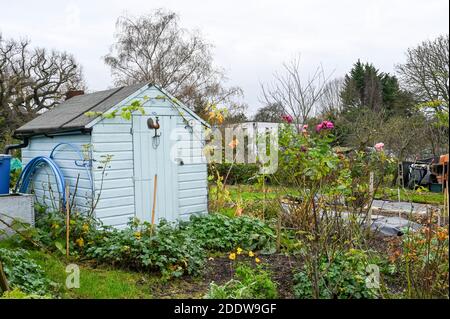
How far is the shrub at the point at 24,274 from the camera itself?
4.20 meters

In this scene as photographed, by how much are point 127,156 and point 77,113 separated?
4.76 ft

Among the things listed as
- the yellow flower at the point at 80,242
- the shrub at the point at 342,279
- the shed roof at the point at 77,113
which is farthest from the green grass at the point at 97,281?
the shed roof at the point at 77,113

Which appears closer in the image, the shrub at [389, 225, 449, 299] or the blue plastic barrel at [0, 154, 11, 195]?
the shrub at [389, 225, 449, 299]

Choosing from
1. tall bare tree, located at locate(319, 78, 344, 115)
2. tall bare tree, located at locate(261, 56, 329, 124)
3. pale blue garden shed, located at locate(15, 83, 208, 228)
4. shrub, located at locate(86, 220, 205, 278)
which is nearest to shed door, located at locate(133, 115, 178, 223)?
pale blue garden shed, located at locate(15, 83, 208, 228)

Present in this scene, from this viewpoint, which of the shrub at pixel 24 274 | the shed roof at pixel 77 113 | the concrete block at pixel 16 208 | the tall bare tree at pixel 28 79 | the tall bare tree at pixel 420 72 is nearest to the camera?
the shrub at pixel 24 274

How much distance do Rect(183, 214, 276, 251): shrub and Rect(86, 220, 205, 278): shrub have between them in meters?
0.67

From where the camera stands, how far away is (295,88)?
34.9 ft

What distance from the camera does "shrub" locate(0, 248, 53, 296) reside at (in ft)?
13.8

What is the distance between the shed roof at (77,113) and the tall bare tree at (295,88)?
11.4ft

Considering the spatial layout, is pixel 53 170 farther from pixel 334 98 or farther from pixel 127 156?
pixel 334 98

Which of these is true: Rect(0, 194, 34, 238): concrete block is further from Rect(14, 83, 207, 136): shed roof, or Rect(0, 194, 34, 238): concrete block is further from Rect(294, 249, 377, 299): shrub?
Rect(294, 249, 377, 299): shrub

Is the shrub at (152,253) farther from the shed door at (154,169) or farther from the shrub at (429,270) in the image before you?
the shrub at (429,270)
